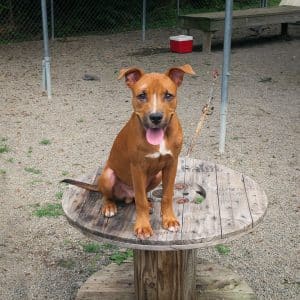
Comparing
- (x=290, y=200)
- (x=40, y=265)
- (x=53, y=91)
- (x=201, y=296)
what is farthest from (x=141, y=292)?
(x=53, y=91)

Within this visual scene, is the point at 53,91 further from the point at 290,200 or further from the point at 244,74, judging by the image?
the point at 290,200

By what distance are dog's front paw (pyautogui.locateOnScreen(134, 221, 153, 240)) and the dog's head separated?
15.9 inches

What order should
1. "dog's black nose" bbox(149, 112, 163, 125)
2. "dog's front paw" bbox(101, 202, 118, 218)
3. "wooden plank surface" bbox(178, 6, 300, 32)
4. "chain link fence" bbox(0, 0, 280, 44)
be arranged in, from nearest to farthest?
"dog's black nose" bbox(149, 112, 163, 125)
"dog's front paw" bbox(101, 202, 118, 218)
"wooden plank surface" bbox(178, 6, 300, 32)
"chain link fence" bbox(0, 0, 280, 44)

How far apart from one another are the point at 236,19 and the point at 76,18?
4.96m

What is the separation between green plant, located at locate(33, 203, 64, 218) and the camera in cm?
434

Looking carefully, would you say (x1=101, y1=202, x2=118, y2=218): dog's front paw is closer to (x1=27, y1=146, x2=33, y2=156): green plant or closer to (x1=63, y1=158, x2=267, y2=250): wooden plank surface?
(x1=63, y1=158, x2=267, y2=250): wooden plank surface

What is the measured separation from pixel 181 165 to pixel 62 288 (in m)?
1.12

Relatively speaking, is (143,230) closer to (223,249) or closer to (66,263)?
(66,263)

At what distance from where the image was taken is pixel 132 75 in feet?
7.61

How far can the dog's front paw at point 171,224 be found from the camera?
95.7 inches

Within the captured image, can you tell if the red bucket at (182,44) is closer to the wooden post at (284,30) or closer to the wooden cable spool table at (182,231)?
the wooden post at (284,30)

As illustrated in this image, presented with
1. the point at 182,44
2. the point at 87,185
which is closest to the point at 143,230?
the point at 87,185

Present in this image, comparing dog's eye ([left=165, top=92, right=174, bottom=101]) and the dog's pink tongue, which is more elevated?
dog's eye ([left=165, top=92, right=174, bottom=101])

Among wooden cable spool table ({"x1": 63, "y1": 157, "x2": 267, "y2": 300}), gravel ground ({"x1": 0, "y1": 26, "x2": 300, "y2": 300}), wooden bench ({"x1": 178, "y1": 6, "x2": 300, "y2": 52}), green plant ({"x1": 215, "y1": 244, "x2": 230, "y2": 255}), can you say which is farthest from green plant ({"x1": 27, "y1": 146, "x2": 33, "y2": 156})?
wooden bench ({"x1": 178, "y1": 6, "x2": 300, "y2": 52})
